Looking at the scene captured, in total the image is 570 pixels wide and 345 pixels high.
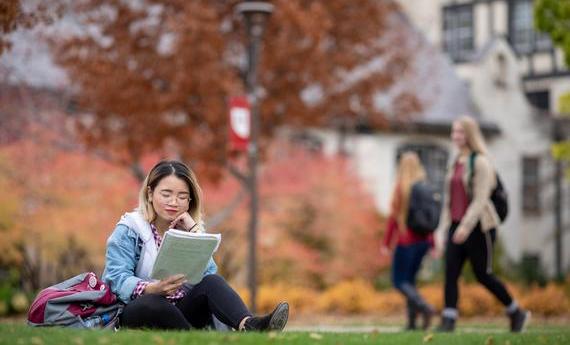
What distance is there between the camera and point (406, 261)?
12.3 metres

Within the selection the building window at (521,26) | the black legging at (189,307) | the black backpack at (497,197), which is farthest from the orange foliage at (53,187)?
the building window at (521,26)

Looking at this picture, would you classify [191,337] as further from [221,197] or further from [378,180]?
[378,180]

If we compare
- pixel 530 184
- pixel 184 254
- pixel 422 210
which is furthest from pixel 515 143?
pixel 184 254

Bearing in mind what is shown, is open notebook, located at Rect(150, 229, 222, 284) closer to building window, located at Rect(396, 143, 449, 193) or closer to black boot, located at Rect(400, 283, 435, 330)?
black boot, located at Rect(400, 283, 435, 330)

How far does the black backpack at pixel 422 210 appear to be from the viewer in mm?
12039

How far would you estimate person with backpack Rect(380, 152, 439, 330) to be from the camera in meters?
12.2

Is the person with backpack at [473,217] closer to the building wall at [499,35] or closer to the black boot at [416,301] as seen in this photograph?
the black boot at [416,301]

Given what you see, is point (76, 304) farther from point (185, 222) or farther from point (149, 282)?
point (185, 222)

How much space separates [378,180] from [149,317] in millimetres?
25951

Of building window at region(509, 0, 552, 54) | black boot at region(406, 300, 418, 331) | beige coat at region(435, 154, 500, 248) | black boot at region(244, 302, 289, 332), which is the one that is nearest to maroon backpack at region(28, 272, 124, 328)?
black boot at region(244, 302, 289, 332)

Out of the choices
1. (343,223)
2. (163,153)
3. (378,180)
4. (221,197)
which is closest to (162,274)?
(163,153)

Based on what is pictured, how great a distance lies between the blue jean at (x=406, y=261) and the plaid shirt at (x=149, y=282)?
19.0 ft

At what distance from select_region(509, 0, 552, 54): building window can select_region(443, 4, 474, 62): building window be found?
50.9 inches

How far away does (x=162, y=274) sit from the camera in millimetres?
6324
